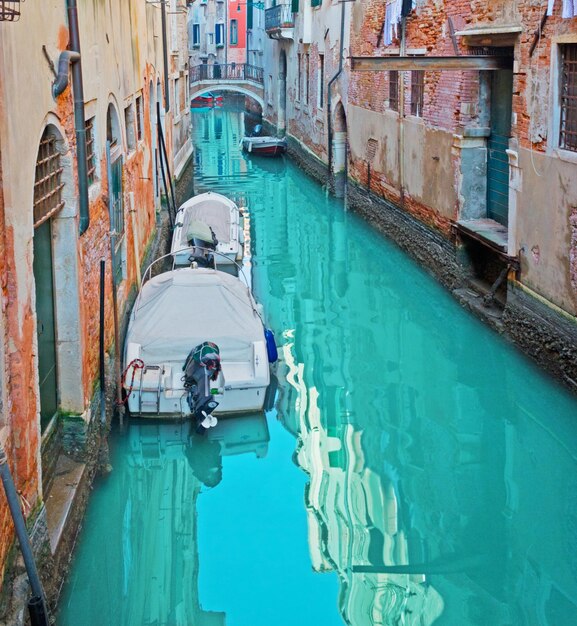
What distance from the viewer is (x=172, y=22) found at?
65.5ft

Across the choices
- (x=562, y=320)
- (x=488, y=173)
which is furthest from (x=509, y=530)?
(x=488, y=173)

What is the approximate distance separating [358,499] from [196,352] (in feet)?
6.44

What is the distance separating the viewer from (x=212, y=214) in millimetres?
13617

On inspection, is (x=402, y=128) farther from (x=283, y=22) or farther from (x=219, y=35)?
(x=219, y=35)

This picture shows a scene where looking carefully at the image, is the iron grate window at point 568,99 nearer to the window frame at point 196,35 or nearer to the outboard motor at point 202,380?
the outboard motor at point 202,380

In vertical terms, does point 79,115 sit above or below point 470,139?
above

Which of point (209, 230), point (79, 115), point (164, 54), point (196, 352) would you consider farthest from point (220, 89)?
point (79, 115)

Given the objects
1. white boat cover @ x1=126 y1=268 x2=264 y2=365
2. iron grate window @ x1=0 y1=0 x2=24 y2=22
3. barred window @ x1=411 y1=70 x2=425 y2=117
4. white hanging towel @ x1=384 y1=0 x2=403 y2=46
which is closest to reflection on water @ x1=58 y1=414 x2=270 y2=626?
white boat cover @ x1=126 y1=268 x2=264 y2=365

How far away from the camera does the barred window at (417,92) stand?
533 inches

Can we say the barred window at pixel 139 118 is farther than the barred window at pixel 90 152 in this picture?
Yes

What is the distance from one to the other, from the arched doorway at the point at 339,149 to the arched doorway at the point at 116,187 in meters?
10.6

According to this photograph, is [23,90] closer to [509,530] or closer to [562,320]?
[509,530]

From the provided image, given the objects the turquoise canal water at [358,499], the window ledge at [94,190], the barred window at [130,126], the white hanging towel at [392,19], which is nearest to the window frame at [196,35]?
the white hanging towel at [392,19]

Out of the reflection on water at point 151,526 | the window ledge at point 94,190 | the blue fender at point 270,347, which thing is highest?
the window ledge at point 94,190
